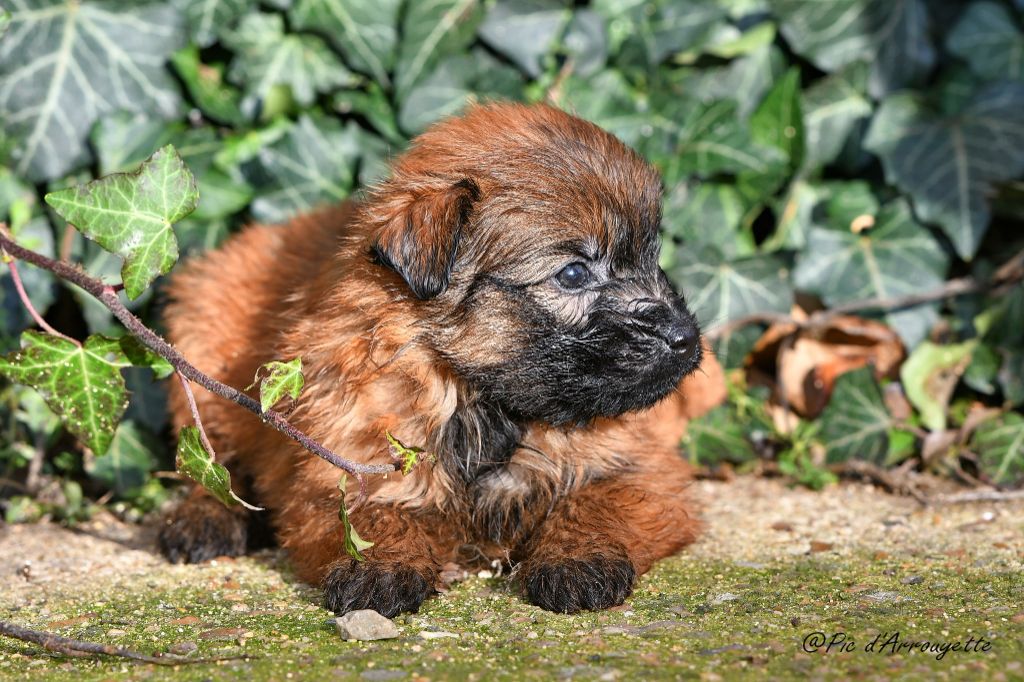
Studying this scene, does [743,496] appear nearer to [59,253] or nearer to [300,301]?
[300,301]

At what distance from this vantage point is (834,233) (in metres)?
5.66

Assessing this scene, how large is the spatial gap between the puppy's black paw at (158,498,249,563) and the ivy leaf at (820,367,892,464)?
2704 mm

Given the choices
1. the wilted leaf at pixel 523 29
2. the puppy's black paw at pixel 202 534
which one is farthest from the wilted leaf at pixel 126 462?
the wilted leaf at pixel 523 29

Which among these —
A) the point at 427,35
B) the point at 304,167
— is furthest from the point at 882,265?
the point at 304,167

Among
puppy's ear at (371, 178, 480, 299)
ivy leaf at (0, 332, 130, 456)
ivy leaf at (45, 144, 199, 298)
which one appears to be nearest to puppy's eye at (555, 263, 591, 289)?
puppy's ear at (371, 178, 480, 299)

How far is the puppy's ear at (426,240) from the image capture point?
11.6ft

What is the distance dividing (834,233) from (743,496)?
1488mm

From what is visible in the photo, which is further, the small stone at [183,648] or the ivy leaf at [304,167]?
the ivy leaf at [304,167]

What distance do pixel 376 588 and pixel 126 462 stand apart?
2.31 meters

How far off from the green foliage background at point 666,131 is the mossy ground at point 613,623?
1.51 meters

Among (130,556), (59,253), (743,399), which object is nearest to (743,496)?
(743,399)

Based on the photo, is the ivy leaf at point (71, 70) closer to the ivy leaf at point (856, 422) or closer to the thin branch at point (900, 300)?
the thin branch at point (900, 300)

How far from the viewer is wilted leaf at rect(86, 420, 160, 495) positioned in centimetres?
516

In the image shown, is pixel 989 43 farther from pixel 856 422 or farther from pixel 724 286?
pixel 856 422
